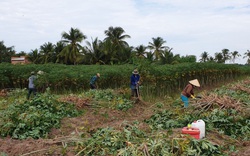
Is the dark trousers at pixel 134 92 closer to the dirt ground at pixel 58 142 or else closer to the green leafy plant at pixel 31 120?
the dirt ground at pixel 58 142

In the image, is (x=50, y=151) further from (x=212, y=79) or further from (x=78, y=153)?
(x=212, y=79)

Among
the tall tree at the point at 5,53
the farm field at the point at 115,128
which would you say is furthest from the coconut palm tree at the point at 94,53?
the farm field at the point at 115,128

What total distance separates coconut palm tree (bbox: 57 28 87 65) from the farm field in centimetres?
2481

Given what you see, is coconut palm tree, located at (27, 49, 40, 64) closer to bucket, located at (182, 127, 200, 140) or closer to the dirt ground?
the dirt ground

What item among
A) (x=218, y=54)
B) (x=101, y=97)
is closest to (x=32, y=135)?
(x=101, y=97)

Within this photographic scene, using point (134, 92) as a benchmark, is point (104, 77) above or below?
above

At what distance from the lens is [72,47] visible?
37.2 metres

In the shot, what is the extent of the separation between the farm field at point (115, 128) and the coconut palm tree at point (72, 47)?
2481cm

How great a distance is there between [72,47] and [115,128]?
3165 centimetres

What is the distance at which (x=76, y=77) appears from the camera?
Result: 729 inches

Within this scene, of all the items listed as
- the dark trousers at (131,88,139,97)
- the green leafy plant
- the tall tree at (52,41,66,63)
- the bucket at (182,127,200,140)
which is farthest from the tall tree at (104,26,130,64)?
the bucket at (182,127,200,140)

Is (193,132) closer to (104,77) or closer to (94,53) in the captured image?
(104,77)

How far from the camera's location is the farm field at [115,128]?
15.7ft

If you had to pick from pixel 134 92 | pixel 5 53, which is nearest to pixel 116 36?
pixel 5 53
